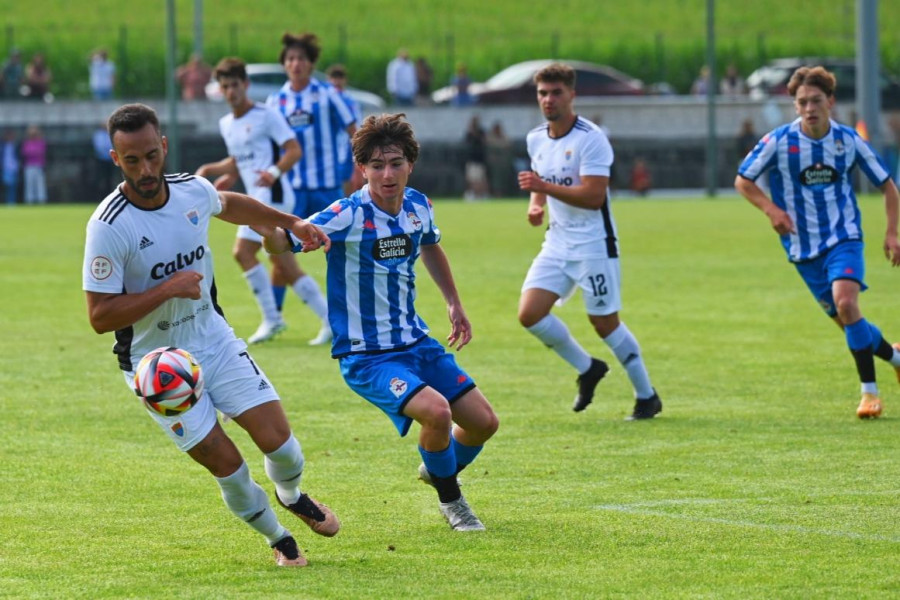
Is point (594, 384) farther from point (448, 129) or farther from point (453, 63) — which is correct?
point (453, 63)

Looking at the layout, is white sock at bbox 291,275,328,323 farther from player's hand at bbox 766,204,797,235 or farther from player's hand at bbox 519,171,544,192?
player's hand at bbox 766,204,797,235

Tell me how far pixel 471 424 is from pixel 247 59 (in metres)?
A: 42.8

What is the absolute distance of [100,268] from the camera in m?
5.50

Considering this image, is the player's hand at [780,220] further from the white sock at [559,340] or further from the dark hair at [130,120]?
the dark hair at [130,120]

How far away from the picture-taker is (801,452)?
26.4 ft

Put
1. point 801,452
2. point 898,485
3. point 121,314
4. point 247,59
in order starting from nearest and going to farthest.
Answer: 1. point 121,314
2. point 898,485
3. point 801,452
4. point 247,59

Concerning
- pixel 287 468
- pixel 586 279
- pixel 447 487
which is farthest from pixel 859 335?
pixel 287 468

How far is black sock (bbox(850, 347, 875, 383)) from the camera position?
30.5ft

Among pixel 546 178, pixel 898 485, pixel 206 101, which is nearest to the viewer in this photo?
pixel 898 485

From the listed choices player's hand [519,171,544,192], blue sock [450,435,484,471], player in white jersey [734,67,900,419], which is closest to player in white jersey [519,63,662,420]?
player's hand [519,171,544,192]

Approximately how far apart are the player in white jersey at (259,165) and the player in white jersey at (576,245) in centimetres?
350

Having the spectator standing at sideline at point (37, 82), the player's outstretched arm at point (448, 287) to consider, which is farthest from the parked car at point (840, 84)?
the player's outstretched arm at point (448, 287)

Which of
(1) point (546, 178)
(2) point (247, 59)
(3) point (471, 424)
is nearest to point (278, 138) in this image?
(1) point (546, 178)

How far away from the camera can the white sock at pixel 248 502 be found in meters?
5.65
